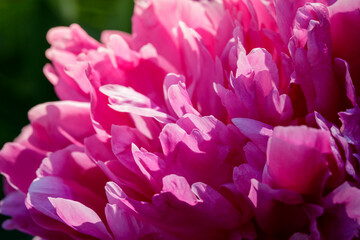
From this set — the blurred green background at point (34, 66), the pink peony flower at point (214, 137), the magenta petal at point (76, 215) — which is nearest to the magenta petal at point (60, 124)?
the pink peony flower at point (214, 137)

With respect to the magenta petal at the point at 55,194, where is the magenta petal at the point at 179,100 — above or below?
above

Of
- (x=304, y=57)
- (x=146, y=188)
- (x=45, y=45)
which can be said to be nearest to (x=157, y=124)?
(x=146, y=188)

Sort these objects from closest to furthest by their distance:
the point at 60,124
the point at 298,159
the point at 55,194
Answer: the point at 298,159 < the point at 55,194 < the point at 60,124

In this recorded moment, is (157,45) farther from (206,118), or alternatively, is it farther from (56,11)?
(56,11)

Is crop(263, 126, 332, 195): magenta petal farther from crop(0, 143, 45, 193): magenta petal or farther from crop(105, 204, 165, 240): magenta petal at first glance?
crop(0, 143, 45, 193): magenta petal

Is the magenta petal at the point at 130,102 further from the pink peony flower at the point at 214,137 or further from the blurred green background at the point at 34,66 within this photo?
the blurred green background at the point at 34,66

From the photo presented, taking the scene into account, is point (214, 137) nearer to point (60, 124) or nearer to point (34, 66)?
point (60, 124)

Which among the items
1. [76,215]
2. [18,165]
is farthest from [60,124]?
[76,215]

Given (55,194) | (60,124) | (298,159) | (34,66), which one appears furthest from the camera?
(34,66)
